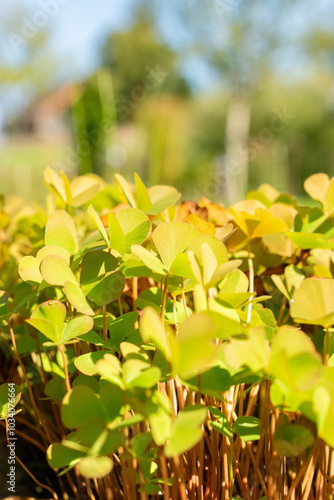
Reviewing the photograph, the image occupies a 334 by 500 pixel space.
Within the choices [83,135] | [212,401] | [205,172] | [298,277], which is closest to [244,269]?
[298,277]

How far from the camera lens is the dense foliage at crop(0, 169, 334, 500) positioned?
0.28 metres

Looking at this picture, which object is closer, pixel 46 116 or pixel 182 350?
pixel 182 350

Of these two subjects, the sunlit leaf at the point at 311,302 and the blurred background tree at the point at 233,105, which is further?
the blurred background tree at the point at 233,105

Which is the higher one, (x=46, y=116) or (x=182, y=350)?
(x=46, y=116)

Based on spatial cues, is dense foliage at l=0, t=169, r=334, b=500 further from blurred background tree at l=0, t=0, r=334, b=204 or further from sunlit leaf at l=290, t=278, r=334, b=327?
blurred background tree at l=0, t=0, r=334, b=204

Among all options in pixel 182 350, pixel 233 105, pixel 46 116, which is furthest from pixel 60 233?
pixel 46 116

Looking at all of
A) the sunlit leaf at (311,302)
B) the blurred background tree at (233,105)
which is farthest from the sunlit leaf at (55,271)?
the blurred background tree at (233,105)

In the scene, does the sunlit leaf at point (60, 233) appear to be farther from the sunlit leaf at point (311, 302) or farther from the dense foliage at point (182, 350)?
the sunlit leaf at point (311, 302)

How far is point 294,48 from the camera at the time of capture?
11875 mm

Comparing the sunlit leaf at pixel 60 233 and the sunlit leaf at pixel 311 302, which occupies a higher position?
the sunlit leaf at pixel 60 233

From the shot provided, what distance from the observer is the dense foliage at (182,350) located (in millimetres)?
277

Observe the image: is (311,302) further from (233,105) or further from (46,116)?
(46,116)

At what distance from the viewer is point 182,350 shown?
0.26 m

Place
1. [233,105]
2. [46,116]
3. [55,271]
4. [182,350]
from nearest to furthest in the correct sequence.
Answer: [182,350] → [55,271] → [233,105] → [46,116]
